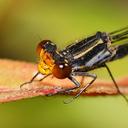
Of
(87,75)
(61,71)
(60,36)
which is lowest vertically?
(60,36)

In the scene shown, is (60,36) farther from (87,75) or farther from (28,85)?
(28,85)

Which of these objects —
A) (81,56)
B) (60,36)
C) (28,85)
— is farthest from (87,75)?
(60,36)

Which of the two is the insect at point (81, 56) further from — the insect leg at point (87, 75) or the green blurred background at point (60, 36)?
the green blurred background at point (60, 36)

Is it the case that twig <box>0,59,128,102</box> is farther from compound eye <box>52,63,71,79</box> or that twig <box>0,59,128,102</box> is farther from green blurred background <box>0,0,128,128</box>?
green blurred background <box>0,0,128,128</box>
